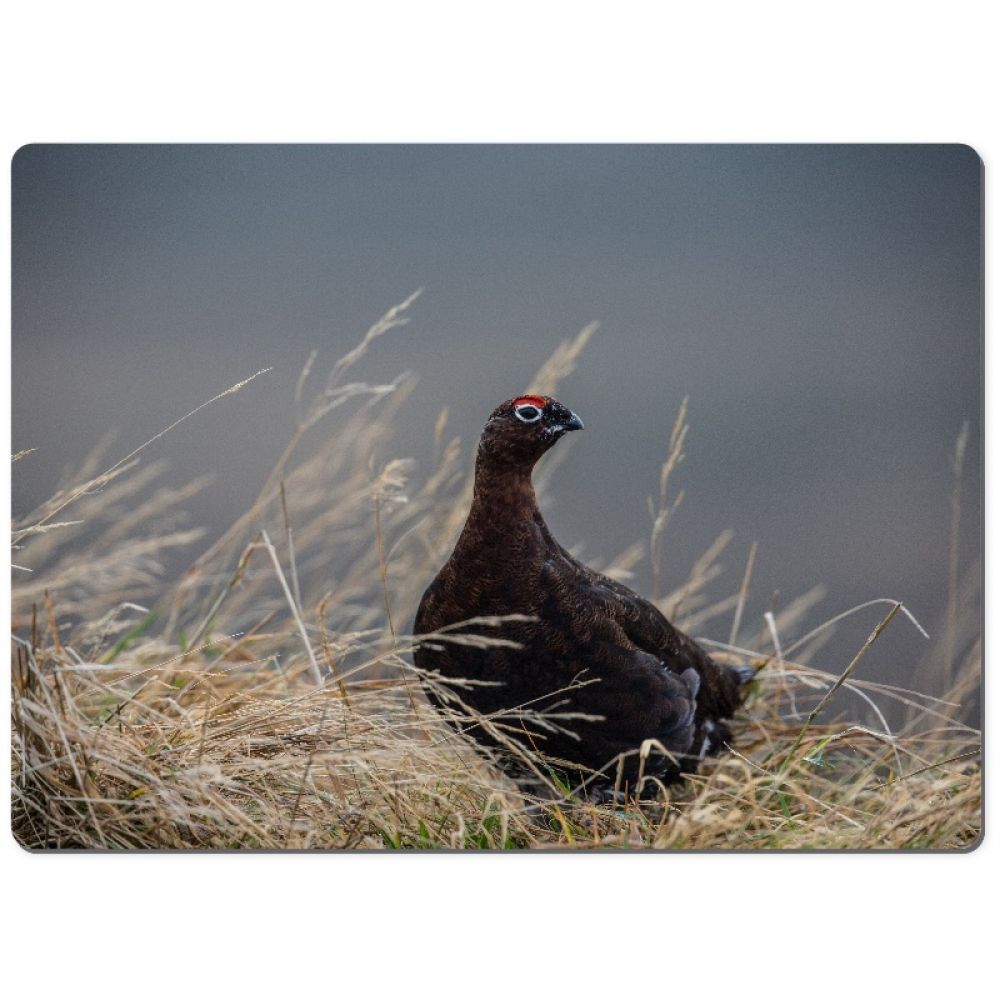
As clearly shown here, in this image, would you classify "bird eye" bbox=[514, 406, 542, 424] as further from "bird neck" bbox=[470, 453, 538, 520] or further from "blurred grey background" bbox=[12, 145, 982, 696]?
"blurred grey background" bbox=[12, 145, 982, 696]

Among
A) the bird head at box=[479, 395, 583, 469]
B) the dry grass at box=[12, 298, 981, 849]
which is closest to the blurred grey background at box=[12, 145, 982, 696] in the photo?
the dry grass at box=[12, 298, 981, 849]

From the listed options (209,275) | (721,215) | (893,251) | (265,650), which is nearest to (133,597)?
(265,650)

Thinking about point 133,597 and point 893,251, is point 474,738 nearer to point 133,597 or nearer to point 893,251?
point 133,597

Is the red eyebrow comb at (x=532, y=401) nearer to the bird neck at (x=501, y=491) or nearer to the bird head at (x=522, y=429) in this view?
the bird head at (x=522, y=429)

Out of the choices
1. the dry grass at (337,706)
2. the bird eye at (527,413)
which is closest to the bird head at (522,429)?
the bird eye at (527,413)

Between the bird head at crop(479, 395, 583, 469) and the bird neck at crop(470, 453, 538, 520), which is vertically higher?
the bird head at crop(479, 395, 583, 469)

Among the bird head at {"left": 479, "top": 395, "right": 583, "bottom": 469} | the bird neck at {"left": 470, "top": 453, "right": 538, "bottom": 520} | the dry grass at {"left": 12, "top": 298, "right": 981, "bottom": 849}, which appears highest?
the bird head at {"left": 479, "top": 395, "right": 583, "bottom": 469}
